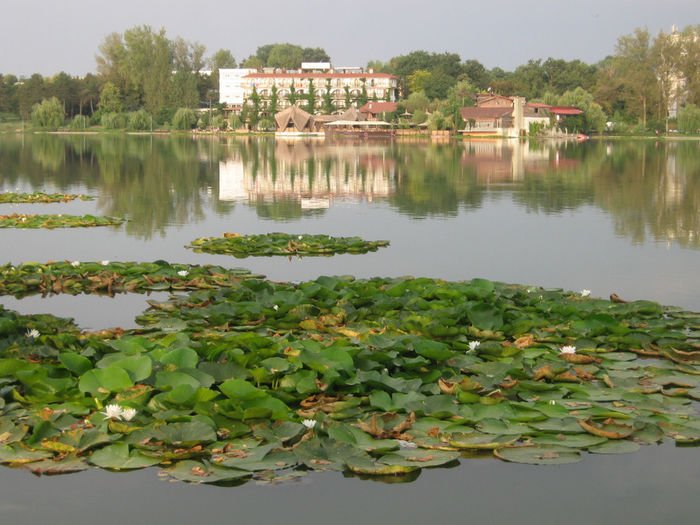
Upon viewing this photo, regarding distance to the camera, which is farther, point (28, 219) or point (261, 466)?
point (28, 219)

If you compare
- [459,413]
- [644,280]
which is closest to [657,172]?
[644,280]

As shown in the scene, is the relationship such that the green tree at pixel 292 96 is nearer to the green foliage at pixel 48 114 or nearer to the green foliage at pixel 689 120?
the green foliage at pixel 48 114

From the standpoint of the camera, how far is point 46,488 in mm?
3621

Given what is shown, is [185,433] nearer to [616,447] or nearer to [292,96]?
[616,447]

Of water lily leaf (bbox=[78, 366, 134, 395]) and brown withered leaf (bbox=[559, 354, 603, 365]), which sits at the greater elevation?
water lily leaf (bbox=[78, 366, 134, 395])

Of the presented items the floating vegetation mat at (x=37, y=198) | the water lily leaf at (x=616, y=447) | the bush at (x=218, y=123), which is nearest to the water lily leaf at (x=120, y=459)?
the water lily leaf at (x=616, y=447)

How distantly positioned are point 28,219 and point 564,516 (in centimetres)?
1068

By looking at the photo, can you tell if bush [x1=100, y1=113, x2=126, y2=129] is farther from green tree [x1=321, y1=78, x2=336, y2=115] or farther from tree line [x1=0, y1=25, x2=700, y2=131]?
green tree [x1=321, y1=78, x2=336, y2=115]

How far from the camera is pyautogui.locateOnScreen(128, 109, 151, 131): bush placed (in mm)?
76250

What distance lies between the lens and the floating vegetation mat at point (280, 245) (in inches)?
378

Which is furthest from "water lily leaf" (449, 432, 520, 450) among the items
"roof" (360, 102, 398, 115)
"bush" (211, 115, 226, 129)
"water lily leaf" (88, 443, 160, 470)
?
"bush" (211, 115, 226, 129)

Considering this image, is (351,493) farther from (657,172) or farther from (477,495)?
(657,172)

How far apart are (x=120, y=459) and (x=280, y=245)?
20.2 feet

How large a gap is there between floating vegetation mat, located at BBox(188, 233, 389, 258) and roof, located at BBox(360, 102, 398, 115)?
71704 mm
